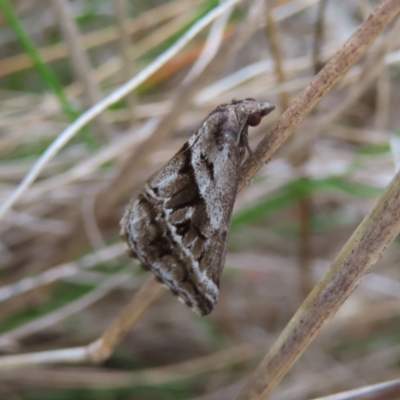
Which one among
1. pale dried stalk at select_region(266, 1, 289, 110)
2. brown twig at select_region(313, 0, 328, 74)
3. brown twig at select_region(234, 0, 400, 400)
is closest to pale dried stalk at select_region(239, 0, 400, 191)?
brown twig at select_region(234, 0, 400, 400)

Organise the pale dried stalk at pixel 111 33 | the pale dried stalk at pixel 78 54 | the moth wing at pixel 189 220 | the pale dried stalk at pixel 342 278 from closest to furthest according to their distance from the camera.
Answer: the pale dried stalk at pixel 342 278, the moth wing at pixel 189 220, the pale dried stalk at pixel 78 54, the pale dried stalk at pixel 111 33

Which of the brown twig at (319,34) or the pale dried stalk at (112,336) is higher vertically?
the brown twig at (319,34)

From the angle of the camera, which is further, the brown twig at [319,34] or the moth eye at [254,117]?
the brown twig at [319,34]

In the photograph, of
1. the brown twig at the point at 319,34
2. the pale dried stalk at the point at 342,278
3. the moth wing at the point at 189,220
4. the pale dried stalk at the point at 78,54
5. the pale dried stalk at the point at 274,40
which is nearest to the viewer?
the pale dried stalk at the point at 342,278

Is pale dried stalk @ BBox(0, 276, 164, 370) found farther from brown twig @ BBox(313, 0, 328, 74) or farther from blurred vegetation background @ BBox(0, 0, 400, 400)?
brown twig @ BBox(313, 0, 328, 74)

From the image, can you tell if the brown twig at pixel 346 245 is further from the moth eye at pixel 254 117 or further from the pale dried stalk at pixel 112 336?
the pale dried stalk at pixel 112 336

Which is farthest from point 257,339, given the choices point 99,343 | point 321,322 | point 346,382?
point 321,322

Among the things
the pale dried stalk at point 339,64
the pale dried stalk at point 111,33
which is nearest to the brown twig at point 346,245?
the pale dried stalk at point 339,64
